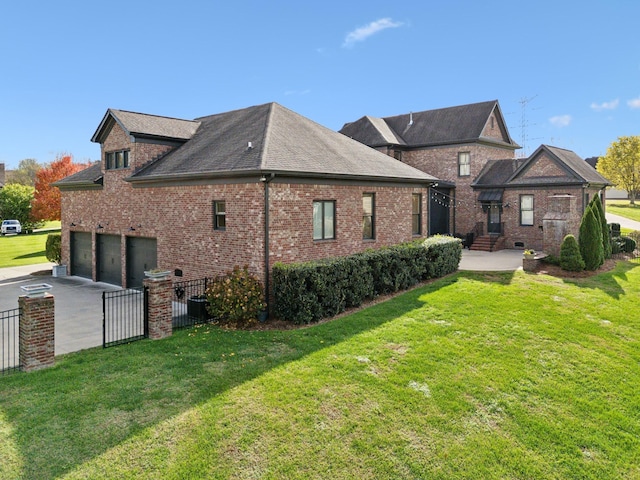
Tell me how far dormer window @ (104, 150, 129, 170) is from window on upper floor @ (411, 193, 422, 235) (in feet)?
40.5

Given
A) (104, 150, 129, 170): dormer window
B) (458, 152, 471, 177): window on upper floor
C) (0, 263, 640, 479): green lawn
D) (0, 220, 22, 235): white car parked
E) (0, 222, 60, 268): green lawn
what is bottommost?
(0, 263, 640, 479): green lawn

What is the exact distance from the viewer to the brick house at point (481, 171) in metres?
27.6

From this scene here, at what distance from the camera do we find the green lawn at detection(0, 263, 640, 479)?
734 centimetres

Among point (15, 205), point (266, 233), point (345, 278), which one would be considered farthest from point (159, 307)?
point (15, 205)

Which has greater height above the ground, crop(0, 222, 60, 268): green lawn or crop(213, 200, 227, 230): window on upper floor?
crop(213, 200, 227, 230): window on upper floor

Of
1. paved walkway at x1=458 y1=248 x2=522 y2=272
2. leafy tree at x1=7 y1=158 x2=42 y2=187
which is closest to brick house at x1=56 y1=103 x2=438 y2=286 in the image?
paved walkway at x1=458 y1=248 x2=522 y2=272

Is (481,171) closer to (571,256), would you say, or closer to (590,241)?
(590,241)

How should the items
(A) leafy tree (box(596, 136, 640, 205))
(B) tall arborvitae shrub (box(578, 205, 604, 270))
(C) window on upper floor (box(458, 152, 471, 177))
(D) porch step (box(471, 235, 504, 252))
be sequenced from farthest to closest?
(A) leafy tree (box(596, 136, 640, 205)), (C) window on upper floor (box(458, 152, 471, 177)), (D) porch step (box(471, 235, 504, 252)), (B) tall arborvitae shrub (box(578, 205, 604, 270))

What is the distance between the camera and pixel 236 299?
1302 centimetres

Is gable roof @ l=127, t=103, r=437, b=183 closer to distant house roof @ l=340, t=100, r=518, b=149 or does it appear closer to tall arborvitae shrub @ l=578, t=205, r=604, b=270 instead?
tall arborvitae shrub @ l=578, t=205, r=604, b=270

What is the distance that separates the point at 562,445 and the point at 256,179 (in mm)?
9814

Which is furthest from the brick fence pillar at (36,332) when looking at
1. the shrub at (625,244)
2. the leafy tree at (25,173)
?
the leafy tree at (25,173)

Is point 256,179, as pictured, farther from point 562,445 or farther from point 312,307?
point 562,445

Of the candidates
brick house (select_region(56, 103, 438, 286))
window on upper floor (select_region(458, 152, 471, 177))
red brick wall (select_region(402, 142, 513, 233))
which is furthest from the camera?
window on upper floor (select_region(458, 152, 471, 177))
